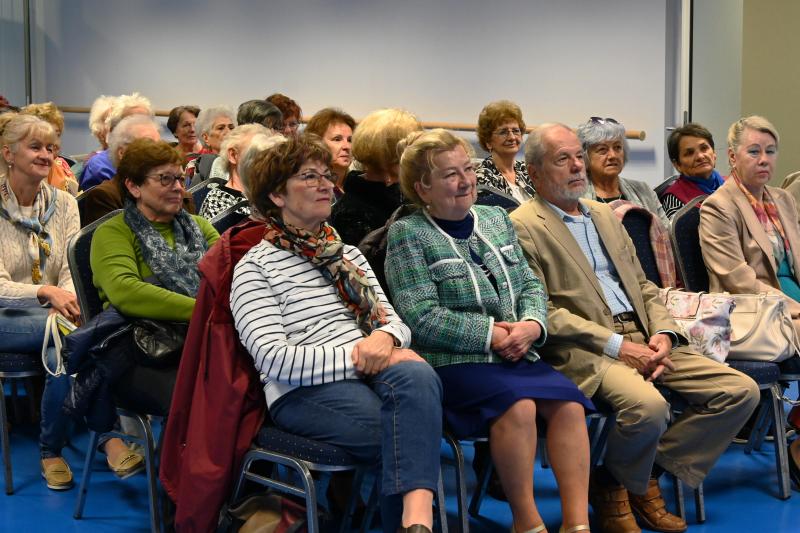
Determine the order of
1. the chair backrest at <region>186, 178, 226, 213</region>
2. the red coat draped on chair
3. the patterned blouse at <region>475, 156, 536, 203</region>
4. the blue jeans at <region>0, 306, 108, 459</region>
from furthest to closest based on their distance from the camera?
the patterned blouse at <region>475, 156, 536, 203</region>
the chair backrest at <region>186, 178, 226, 213</region>
the blue jeans at <region>0, 306, 108, 459</region>
the red coat draped on chair

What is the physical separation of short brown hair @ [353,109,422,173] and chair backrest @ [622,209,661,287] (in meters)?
0.86

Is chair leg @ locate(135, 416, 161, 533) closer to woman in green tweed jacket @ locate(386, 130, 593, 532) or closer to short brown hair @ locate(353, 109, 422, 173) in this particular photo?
woman in green tweed jacket @ locate(386, 130, 593, 532)

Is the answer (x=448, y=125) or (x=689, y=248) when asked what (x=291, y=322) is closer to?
(x=689, y=248)

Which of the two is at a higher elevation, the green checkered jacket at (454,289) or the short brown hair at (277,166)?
the short brown hair at (277,166)

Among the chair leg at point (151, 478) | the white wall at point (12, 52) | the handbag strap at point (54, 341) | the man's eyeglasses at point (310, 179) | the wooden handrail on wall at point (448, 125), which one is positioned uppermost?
the white wall at point (12, 52)

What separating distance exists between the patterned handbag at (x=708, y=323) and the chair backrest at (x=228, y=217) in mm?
1570

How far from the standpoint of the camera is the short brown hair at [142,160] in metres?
3.26

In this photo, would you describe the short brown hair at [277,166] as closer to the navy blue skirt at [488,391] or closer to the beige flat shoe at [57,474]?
the navy blue skirt at [488,391]

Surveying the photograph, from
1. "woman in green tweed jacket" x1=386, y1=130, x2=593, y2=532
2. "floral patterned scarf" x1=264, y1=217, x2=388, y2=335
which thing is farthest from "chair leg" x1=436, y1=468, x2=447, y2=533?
"floral patterned scarf" x1=264, y1=217, x2=388, y2=335

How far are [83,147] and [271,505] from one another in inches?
271

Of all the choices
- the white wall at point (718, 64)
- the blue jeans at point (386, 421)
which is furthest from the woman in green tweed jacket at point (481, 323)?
the white wall at point (718, 64)

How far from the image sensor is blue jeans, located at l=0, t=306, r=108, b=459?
3449 mm

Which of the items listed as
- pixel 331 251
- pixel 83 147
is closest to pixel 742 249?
pixel 331 251

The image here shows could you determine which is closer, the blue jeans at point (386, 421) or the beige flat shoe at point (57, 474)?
the blue jeans at point (386, 421)
